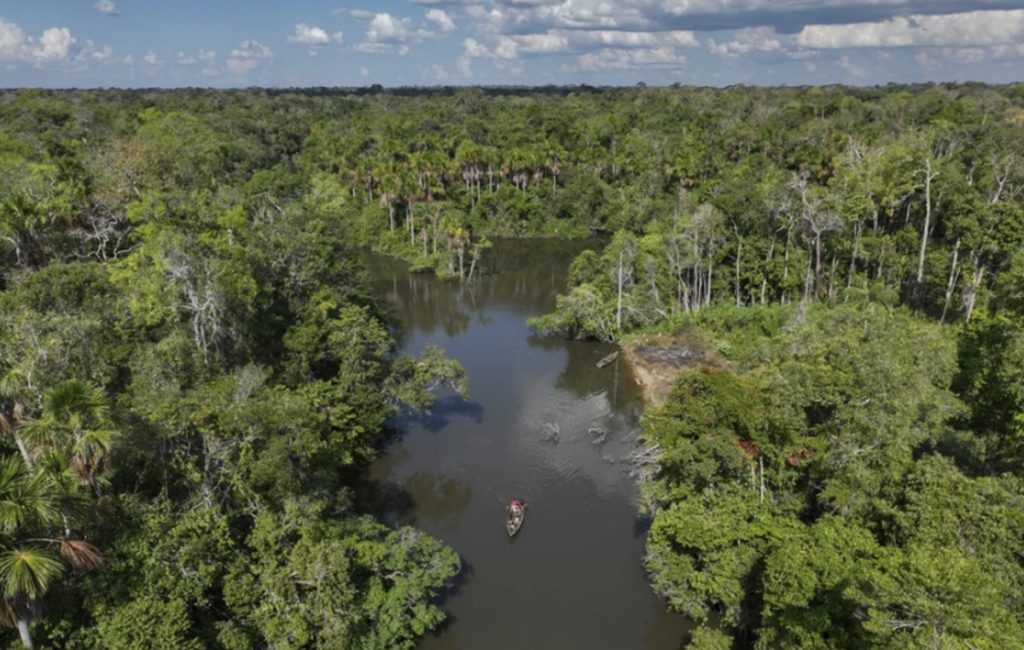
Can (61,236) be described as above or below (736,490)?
above

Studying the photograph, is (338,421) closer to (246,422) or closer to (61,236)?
(246,422)

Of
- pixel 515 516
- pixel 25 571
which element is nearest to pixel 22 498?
pixel 25 571

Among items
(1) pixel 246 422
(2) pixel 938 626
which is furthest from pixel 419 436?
(2) pixel 938 626

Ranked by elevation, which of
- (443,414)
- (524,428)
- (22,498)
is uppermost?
(22,498)

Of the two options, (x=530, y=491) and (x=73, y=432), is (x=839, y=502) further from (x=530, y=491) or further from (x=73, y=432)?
(x=73, y=432)

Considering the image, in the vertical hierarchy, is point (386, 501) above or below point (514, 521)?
below

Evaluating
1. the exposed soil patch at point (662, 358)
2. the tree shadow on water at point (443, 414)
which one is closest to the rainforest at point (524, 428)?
the exposed soil patch at point (662, 358)
